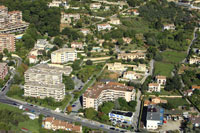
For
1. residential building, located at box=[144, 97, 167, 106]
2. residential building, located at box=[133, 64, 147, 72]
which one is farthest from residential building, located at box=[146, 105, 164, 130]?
residential building, located at box=[133, 64, 147, 72]

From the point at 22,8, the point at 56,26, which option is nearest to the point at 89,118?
the point at 56,26

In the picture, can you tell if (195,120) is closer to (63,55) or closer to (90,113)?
(90,113)

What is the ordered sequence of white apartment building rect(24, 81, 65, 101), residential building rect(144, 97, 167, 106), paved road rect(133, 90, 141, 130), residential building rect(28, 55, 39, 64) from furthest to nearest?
residential building rect(28, 55, 39, 64) → white apartment building rect(24, 81, 65, 101) → residential building rect(144, 97, 167, 106) → paved road rect(133, 90, 141, 130)

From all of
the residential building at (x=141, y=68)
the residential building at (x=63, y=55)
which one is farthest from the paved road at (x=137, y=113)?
the residential building at (x=63, y=55)

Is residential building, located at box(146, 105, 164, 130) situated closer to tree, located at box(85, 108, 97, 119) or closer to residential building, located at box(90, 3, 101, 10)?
tree, located at box(85, 108, 97, 119)

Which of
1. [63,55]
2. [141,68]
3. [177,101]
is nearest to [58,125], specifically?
[177,101]

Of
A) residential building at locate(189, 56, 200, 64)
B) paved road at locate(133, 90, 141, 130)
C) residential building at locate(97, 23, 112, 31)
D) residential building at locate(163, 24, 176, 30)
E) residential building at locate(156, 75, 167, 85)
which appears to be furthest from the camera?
residential building at locate(163, 24, 176, 30)
